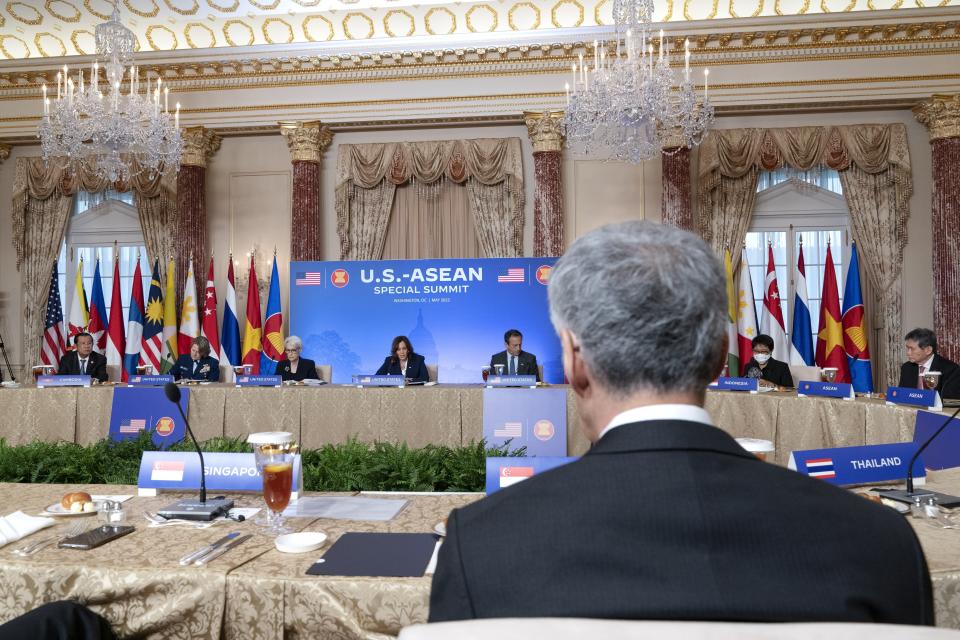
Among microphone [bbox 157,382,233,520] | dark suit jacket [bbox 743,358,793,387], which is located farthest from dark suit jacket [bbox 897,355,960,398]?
microphone [bbox 157,382,233,520]

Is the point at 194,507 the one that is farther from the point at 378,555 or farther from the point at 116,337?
the point at 116,337

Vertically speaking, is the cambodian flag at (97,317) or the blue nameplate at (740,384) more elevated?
the cambodian flag at (97,317)

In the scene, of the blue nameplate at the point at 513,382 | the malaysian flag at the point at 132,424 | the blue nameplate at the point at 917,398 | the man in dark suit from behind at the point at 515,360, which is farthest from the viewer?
the man in dark suit from behind at the point at 515,360

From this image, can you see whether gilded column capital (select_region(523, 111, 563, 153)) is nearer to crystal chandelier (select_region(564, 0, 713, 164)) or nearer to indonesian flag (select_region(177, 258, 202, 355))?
crystal chandelier (select_region(564, 0, 713, 164))

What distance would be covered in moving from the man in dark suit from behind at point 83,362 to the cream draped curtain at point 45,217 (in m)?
2.14

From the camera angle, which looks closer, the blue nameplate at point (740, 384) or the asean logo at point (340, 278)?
the blue nameplate at point (740, 384)

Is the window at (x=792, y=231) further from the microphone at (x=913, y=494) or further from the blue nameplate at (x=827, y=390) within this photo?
the microphone at (x=913, y=494)

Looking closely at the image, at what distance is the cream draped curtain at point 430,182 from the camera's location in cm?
893

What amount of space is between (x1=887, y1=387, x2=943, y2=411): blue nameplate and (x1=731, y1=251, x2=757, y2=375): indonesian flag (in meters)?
3.42

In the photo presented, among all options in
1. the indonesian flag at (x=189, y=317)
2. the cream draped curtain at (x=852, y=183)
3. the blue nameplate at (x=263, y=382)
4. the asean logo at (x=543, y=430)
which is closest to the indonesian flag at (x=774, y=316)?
the cream draped curtain at (x=852, y=183)

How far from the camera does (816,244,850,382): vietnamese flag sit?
791 cm

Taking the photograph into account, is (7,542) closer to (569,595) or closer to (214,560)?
(214,560)

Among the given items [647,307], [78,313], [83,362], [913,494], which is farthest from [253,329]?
[647,307]

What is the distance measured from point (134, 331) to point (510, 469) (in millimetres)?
8026
